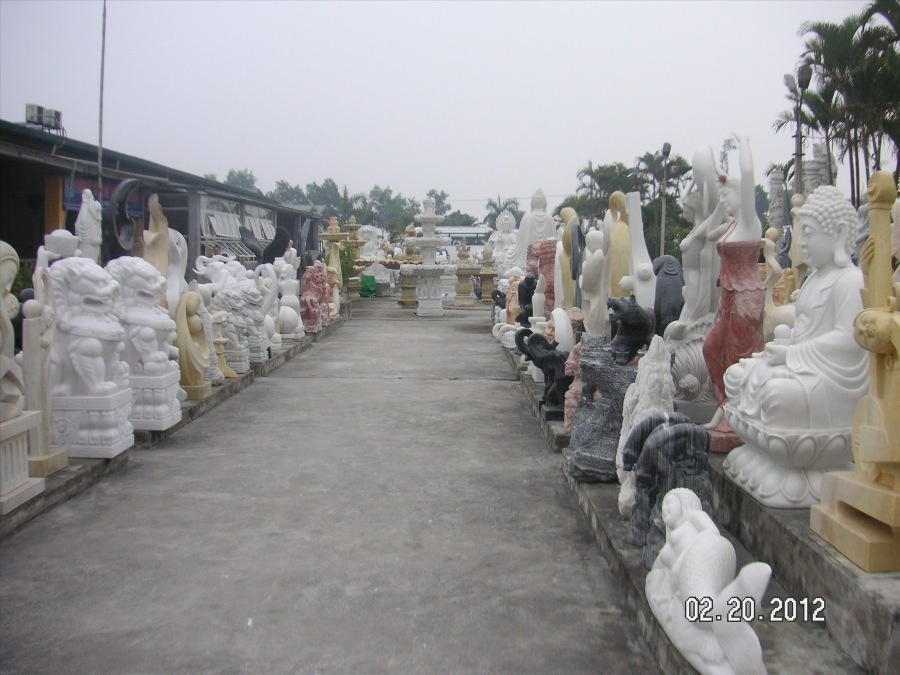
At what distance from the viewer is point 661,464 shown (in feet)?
10.5

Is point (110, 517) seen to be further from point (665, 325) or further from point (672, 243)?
point (672, 243)

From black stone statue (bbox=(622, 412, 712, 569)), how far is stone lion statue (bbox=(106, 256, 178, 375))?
4.15 meters

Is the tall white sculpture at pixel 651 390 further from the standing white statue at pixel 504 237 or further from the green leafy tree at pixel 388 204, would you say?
the green leafy tree at pixel 388 204

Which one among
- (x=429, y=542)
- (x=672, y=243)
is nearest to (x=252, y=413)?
(x=429, y=542)

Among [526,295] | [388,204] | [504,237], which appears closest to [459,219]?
[388,204]

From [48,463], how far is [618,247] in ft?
A: 13.3

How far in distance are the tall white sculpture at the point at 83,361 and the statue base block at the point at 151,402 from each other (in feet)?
2.57

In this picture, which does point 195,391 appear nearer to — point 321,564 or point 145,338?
point 145,338

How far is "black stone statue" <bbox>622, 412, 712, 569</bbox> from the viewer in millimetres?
3154

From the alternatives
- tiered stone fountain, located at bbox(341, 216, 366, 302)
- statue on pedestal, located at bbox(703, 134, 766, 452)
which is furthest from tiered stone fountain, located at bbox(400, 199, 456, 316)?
statue on pedestal, located at bbox(703, 134, 766, 452)

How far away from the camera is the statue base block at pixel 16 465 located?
4.07 m

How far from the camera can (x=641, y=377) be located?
3.79 m

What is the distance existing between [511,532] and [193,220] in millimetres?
13574

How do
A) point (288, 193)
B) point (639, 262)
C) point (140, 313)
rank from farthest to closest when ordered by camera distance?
point (288, 193), point (140, 313), point (639, 262)
